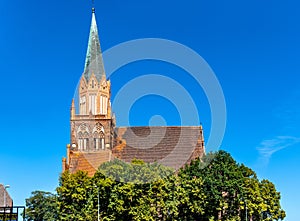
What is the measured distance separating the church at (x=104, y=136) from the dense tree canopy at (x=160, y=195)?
12.1 metres

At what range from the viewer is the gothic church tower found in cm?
7406

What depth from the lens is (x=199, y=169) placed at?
55.6 metres

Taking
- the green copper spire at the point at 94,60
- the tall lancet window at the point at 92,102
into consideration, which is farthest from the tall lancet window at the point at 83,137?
the green copper spire at the point at 94,60

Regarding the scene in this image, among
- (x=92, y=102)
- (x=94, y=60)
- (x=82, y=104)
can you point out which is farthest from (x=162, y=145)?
(x=94, y=60)

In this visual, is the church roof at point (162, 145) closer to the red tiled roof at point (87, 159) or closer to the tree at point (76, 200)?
the red tiled roof at point (87, 159)

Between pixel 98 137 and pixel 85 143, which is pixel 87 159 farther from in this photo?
pixel 98 137

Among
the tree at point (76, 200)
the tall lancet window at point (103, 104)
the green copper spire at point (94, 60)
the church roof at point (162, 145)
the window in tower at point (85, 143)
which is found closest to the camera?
the tree at point (76, 200)

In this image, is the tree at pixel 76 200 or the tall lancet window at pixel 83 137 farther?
the tall lancet window at pixel 83 137

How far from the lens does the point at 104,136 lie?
74.1 meters

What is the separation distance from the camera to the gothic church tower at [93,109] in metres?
74.1

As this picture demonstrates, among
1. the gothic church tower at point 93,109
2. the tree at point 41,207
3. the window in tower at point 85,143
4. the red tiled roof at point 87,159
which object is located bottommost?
the tree at point 41,207

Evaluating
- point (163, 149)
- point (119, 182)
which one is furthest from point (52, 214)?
point (163, 149)

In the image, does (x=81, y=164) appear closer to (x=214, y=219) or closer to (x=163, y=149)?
(x=163, y=149)

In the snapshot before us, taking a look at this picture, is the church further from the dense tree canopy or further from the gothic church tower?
the dense tree canopy
